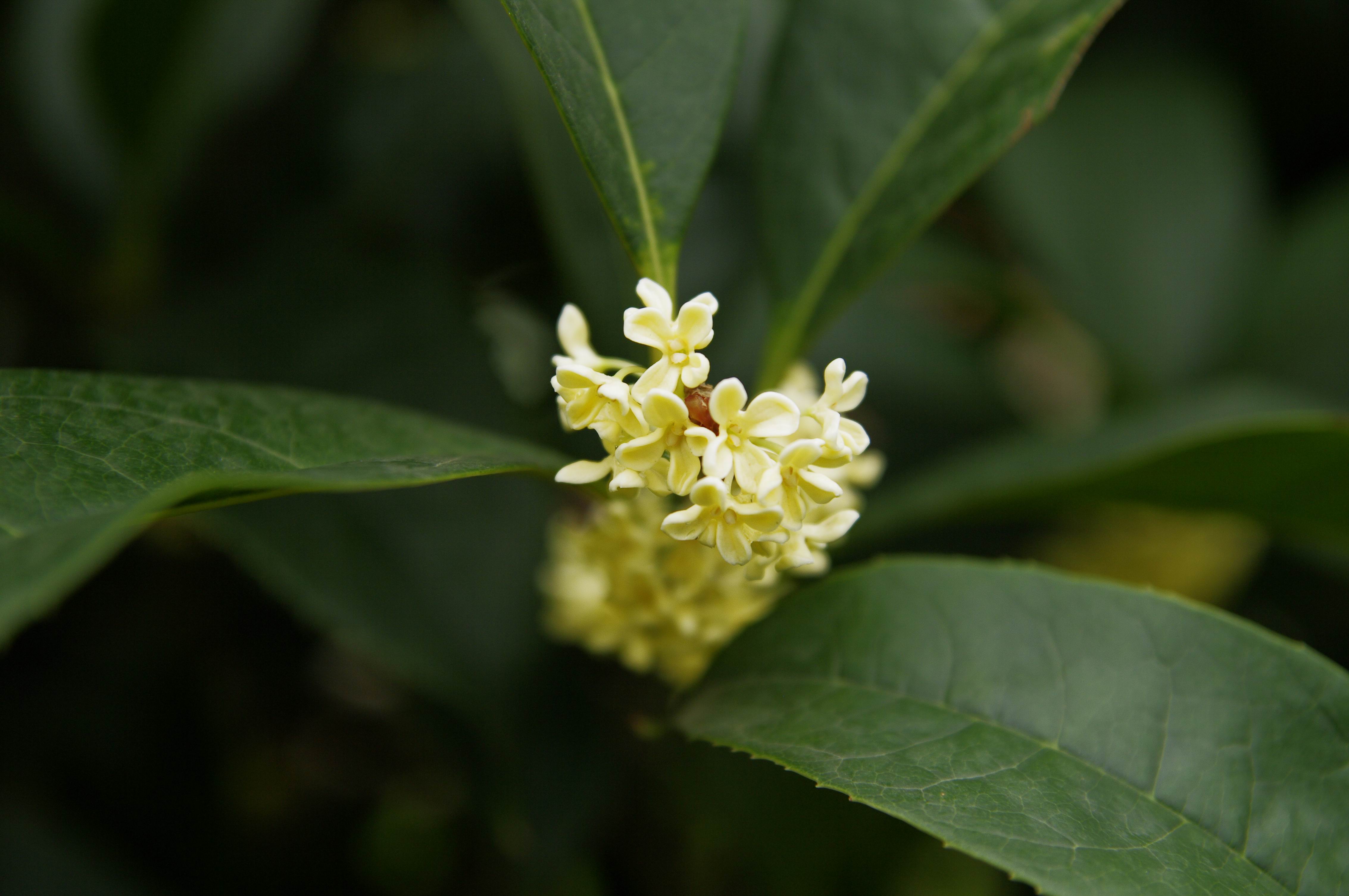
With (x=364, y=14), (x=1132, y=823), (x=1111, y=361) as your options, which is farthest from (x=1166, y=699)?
(x=364, y=14)

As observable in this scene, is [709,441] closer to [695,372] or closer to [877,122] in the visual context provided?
[695,372]

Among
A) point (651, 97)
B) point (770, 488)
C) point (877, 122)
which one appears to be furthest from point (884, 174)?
point (770, 488)

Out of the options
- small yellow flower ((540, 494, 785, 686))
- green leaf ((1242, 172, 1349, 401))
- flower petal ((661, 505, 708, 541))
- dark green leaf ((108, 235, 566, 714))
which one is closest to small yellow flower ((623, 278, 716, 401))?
flower petal ((661, 505, 708, 541))

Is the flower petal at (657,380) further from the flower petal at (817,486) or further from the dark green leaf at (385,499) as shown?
the dark green leaf at (385,499)

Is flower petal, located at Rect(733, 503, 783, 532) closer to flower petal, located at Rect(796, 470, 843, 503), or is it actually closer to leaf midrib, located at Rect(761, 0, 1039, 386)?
flower petal, located at Rect(796, 470, 843, 503)

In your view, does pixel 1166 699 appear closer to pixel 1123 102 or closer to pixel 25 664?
pixel 1123 102

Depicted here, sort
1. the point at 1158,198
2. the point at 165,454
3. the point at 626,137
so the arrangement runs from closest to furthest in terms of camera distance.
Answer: the point at 165,454 < the point at 626,137 < the point at 1158,198

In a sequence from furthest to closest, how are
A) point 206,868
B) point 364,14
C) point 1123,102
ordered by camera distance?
point 364,14 → point 1123,102 → point 206,868
